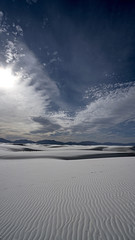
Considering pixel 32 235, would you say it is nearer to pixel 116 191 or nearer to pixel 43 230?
pixel 43 230

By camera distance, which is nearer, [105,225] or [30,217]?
[105,225]

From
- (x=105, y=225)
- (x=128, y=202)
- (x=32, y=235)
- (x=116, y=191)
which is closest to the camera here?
(x=32, y=235)

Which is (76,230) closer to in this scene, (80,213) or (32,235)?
(80,213)

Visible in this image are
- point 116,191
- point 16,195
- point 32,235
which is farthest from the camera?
point 116,191

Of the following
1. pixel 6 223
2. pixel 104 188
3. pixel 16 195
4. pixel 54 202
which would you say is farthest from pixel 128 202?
pixel 16 195

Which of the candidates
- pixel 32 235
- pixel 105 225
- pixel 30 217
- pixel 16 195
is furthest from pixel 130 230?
pixel 16 195

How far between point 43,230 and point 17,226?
0.73 meters

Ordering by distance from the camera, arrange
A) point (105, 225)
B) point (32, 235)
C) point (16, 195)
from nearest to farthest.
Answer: point (32, 235) < point (105, 225) < point (16, 195)

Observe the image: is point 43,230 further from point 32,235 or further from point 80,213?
point 80,213

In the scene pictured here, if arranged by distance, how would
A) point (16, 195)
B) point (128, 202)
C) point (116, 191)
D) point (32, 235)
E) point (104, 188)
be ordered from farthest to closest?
point (104, 188), point (116, 191), point (16, 195), point (128, 202), point (32, 235)

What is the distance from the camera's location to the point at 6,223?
10.5ft

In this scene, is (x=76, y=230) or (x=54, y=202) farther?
(x=54, y=202)

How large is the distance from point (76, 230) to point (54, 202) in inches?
66.7

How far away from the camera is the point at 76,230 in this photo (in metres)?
2.91
